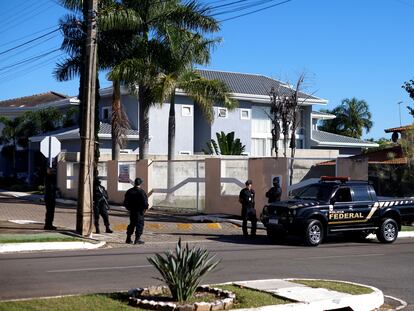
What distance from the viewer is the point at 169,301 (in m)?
8.16

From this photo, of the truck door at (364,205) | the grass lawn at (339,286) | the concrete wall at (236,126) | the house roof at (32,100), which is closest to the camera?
the grass lawn at (339,286)

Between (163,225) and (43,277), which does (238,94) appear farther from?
(43,277)

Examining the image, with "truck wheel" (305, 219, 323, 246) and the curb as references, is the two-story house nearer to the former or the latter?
"truck wheel" (305, 219, 323, 246)

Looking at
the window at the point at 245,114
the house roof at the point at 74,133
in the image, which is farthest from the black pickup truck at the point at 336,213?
the window at the point at 245,114

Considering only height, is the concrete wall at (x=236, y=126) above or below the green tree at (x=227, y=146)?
above

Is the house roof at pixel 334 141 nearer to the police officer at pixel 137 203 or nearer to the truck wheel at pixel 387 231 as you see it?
the truck wheel at pixel 387 231

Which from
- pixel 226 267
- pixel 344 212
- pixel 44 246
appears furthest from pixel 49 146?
pixel 226 267

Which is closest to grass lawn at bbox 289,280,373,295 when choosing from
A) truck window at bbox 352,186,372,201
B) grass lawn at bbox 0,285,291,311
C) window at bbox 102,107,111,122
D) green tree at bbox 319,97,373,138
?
grass lawn at bbox 0,285,291,311

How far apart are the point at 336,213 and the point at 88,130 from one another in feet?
24.0

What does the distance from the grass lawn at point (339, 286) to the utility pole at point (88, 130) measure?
8.57 metres

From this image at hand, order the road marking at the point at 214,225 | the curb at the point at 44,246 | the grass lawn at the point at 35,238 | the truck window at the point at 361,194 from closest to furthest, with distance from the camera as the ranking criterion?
the curb at the point at 44,246 < the grass lawn at the point at 35,238 < the truck window at the point at 361,194 < the road marking at the point at 214,225

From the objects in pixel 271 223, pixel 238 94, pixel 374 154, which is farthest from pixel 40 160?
pixel 271 223

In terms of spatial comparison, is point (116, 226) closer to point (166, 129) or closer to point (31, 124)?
point (166, 129)

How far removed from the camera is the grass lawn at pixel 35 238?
15688 millimetres
